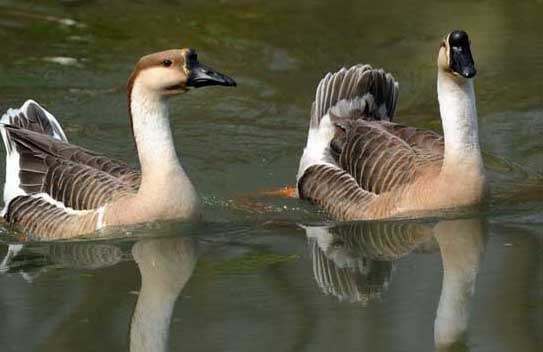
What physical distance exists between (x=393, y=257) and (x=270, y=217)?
2885 millimetres

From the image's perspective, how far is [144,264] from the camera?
945cm

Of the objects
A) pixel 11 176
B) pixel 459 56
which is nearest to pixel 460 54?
pixel 459 56

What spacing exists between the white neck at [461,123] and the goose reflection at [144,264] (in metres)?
2.12

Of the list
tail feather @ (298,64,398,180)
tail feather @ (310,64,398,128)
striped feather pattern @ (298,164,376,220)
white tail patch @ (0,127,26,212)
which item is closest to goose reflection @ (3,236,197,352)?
white tail patch @ (0,127,26,212)

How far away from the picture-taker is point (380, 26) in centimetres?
1636

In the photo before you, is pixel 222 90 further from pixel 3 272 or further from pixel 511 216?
pixel 3 272

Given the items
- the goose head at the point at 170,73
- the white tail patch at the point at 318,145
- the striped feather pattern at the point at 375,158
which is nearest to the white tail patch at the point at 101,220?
the goose head at the point at 170,73

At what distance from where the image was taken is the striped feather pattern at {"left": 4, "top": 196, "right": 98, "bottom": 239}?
1095 centimetres

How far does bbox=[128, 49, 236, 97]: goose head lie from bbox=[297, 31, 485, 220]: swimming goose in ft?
5.90

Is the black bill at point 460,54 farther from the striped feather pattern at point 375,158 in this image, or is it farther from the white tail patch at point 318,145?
the white tail patch at point 318,145

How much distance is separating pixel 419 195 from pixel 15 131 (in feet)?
11.0

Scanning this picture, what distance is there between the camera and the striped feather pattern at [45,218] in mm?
10945

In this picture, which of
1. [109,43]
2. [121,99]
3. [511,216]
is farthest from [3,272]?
[109,43]

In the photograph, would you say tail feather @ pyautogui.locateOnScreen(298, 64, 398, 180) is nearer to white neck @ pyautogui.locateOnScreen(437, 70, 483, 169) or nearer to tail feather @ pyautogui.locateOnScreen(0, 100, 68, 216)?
white neck @ pyautogui.locateOnScreen(437, 70, 483, 169)
